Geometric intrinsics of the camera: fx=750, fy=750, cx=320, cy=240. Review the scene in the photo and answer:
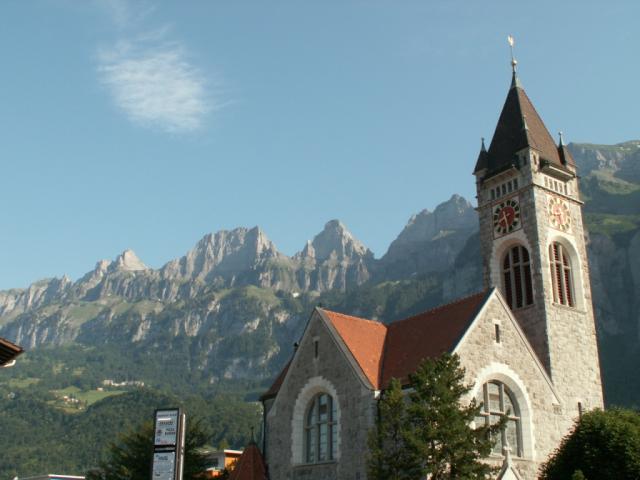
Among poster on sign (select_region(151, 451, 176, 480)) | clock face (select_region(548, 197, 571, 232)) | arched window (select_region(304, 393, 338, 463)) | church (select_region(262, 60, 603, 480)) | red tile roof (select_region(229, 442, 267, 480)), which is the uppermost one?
clock face (select_region(548, 197, 571, 232))

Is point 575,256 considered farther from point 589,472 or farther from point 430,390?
point 430,390

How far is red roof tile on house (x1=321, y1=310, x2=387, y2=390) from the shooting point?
35.8m

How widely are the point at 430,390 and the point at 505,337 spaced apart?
27.3ft

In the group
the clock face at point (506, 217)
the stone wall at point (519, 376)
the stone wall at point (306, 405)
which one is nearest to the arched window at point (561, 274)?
the clock face at point (506, 217)

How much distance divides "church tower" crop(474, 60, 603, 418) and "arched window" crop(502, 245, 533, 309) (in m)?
0.06

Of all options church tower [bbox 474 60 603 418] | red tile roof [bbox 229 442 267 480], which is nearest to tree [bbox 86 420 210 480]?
red tile roof [bbox 229 442 267 480]

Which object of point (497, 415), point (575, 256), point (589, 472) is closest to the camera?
point (589, 472)

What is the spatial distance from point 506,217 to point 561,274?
181 inches

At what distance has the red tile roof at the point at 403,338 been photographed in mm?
34906

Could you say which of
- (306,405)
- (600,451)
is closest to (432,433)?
(600,451)

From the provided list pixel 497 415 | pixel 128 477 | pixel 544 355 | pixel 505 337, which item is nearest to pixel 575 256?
pixel 544 355

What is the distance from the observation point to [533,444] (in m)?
35.0

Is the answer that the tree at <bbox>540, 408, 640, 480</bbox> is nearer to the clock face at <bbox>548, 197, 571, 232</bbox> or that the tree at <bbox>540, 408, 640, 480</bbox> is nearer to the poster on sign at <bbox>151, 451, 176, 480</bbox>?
the clock face at <bbox>548, 197, 571, 232</bbox>

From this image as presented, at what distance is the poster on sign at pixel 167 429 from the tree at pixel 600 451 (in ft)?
63.5
